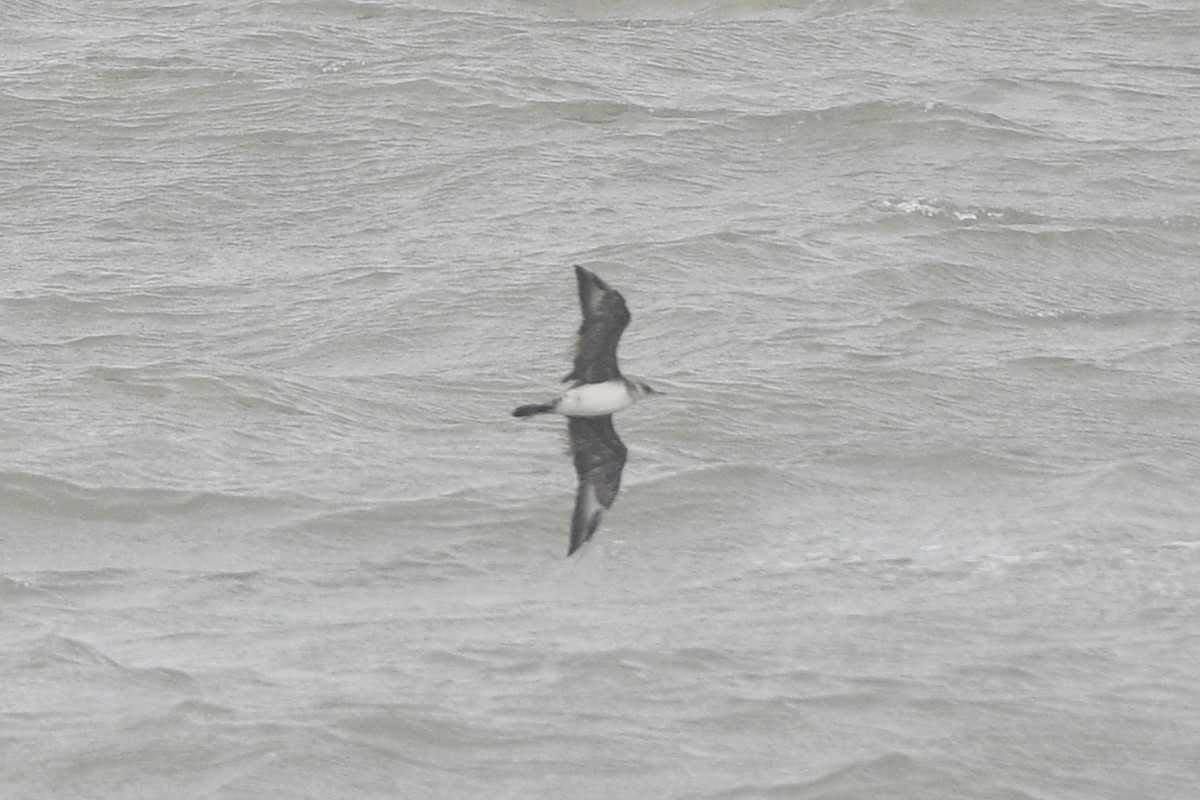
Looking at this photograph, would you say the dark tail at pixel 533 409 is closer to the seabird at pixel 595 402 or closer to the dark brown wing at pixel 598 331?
the seabird at pixel 595 402

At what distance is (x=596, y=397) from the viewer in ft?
27.7

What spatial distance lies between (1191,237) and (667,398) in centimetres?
399

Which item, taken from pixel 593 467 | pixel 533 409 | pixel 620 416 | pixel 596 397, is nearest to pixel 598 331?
pixel 596 397

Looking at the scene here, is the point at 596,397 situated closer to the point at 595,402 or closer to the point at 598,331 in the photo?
the point at 595,402

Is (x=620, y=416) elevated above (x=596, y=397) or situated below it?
below

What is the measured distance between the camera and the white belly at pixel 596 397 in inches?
332

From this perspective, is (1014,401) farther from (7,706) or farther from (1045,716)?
(7,706)

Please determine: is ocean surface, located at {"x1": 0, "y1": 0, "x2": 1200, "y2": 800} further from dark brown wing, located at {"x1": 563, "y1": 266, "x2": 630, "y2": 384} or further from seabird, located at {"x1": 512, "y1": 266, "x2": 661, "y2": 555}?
dark brown wing, located at {"x1": 563, "y1": 266, "x2": 630, "y2": 384}

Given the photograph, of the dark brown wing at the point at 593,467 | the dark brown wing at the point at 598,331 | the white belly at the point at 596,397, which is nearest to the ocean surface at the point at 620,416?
the dark brown wing at the point at 593,467

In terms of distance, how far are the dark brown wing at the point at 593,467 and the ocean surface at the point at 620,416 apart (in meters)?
0.68

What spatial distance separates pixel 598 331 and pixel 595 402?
0.31m

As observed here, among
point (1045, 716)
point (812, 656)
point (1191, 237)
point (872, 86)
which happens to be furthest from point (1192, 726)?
point (872, 86)

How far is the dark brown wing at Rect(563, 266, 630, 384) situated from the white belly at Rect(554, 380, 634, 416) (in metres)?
0.03

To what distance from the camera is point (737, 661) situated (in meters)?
9.18
